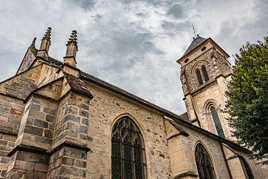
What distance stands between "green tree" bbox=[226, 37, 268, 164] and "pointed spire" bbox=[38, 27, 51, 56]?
10030 millimetres

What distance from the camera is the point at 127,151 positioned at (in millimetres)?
8500

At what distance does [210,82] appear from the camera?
68.9 ft

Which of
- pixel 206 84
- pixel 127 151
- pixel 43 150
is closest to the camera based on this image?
pixel 43 150

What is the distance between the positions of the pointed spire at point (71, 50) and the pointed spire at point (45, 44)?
3138 millimetres

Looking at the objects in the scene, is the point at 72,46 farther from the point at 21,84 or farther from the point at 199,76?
the point at 199,76

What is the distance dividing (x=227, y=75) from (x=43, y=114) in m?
17.7

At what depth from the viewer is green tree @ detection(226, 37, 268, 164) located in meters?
8.49

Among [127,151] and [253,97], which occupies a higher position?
[253,97]

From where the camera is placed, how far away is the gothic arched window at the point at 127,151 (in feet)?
25.9

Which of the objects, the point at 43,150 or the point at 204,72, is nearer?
the point at 43,150

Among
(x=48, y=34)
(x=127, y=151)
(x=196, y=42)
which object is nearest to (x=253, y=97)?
(x=127, y=151)

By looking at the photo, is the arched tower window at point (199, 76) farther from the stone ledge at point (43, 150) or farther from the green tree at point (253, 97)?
the stone ledge at point (43, 150)

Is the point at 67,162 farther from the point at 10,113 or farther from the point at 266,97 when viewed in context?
the point at 266,97

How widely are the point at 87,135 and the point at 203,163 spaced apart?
26.4 feet
